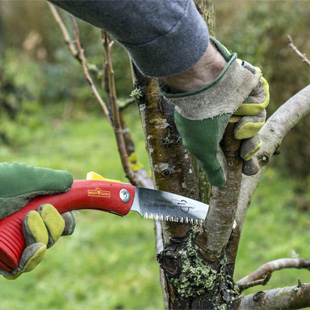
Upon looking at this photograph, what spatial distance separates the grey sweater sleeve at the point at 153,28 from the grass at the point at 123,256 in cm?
313

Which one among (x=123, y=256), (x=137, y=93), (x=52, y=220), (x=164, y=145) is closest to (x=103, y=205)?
(x=52, y=220)

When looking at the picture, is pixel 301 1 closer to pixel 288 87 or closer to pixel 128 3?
pixel 288 87

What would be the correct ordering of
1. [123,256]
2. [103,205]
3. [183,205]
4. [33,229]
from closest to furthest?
[33,229] → [183,205] → [103,205] → [123,256]

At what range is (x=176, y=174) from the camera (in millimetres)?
1544

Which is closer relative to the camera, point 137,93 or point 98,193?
point 137,93

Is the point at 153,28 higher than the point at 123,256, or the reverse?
the point at 123,256

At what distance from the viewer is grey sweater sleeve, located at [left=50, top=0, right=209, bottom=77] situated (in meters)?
0.93

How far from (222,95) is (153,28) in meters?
0.25

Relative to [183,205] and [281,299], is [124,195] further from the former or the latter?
[281,299]

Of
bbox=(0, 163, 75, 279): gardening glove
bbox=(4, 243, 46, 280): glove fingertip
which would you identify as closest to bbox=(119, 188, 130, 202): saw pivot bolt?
bbox=(0, 163, 75, 279): gardening glove

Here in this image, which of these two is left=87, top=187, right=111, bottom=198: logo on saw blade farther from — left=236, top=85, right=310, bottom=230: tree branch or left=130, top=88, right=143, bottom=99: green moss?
left=236, top=85, right=310, bottom=230: tree branch

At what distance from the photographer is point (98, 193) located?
5.35 feet

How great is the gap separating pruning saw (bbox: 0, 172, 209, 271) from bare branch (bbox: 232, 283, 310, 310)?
0.33m

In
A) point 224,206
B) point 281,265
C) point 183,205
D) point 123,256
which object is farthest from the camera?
point 123,256
